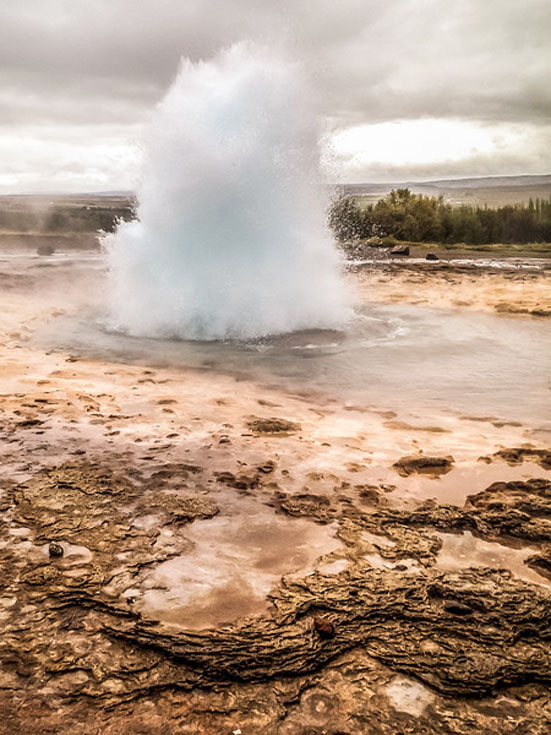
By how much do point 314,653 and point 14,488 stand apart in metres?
1.99

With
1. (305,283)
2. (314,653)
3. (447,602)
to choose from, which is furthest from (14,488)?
(305,283)

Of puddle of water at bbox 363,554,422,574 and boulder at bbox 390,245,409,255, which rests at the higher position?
boulder at bbox 390,245,409,255

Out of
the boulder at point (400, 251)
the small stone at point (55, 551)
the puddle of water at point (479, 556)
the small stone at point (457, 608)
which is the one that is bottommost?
the puddle of water at point (479, 556)

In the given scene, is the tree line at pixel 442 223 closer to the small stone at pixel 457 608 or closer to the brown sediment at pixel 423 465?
the brown sediment at pixel 423 465

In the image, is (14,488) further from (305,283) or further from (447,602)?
(305,283)

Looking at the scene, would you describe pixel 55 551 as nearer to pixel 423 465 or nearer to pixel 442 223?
pixel 423 465

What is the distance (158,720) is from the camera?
1.81 metres

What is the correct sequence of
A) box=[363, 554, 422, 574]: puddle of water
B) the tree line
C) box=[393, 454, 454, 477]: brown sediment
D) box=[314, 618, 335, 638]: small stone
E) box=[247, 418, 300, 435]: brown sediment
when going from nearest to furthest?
box=[314, 618, 335, 638]: small stone → box=[363, 554, 422, 574]: puddle of water → box=[393, 454, 454, 477]: brown sediment → box=[247, 418, 300, 435]: brown sediment → the tree line

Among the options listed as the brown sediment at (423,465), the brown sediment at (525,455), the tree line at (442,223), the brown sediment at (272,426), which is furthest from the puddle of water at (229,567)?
the tree line at (442,223)

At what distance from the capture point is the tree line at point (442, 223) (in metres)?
27.3

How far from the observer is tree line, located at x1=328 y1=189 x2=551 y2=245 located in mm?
27263

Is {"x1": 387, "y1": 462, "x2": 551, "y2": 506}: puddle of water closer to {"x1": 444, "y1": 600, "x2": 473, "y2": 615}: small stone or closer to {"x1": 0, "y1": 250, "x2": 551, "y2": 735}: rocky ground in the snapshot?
{"x1": 0, "y1": 250, "x2": 551, "y2": 735}: rocky ground

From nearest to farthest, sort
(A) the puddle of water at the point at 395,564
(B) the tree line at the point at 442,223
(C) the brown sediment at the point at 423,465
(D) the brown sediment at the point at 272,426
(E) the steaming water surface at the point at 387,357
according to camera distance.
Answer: (A) the puddle of water at the point at 395,564
(C) the brown sediment at the point at 423,465
(D) the brown sediment at the point at 272,426
(E) the steaming water surface at the point at 387,357
(B) the tree line at the point at 442,223

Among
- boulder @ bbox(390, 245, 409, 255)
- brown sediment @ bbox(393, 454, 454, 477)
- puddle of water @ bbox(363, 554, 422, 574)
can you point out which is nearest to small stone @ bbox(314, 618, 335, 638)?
puddle of water @ bbox(363, 554, 422, 574)
